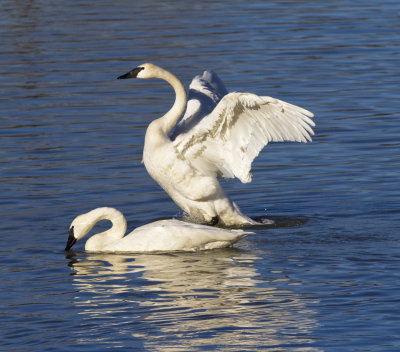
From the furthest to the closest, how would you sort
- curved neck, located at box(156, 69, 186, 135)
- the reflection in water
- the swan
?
curved neck, located at box(156, 69, 186, 135) < the swan < the reflection in water

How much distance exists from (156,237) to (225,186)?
10.5 ft

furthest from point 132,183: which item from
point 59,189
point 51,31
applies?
point 51,31

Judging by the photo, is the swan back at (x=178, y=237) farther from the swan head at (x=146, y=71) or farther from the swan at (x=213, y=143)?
the swan head at (x=146, y=71)

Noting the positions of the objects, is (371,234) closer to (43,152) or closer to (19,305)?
(19,305)

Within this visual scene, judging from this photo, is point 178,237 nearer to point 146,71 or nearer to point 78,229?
point 78,229

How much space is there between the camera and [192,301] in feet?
30.1

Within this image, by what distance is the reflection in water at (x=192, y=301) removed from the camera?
A: 8250mm

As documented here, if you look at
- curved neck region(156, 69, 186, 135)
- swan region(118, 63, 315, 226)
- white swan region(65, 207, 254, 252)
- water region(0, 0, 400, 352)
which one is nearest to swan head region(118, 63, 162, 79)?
swan region(118, 63, 315, 226)

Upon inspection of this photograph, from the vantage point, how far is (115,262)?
10719 millimetres

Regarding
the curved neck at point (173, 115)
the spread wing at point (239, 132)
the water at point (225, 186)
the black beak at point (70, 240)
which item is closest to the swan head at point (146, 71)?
the curved neck at point (173, 115)

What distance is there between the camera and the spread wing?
11.3 meters

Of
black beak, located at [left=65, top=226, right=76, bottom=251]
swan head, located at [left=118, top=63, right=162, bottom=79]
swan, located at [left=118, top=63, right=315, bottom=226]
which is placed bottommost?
black beak, located at [left=65, top=226, right=76, bottom=251]

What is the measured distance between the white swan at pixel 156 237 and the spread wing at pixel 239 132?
1035mm

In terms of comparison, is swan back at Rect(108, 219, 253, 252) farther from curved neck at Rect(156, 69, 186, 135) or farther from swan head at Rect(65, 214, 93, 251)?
curved neck at Rect(156, 69, 186, 135)
